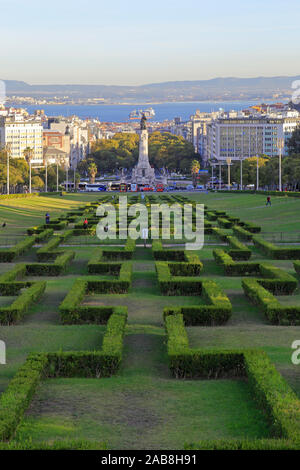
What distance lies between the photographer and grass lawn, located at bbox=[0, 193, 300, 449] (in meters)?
12.7

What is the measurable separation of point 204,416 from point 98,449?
10.9ft

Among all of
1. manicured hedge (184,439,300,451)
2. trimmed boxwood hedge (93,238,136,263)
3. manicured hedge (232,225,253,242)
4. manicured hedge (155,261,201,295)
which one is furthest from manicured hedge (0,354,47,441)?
manicured hedge (232,225,253,242)

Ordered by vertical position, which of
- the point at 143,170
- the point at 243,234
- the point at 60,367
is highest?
the point at 143,170

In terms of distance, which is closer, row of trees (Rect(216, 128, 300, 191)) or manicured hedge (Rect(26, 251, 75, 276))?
manicured hedge (Rect(26, 251, 75, 276))

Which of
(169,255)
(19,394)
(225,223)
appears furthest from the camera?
(225,223)

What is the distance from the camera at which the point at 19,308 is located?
2181 centimetres

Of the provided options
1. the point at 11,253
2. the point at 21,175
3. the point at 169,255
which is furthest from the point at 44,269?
the point at 21,175

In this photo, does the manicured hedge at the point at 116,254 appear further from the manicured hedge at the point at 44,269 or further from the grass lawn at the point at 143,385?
the grass lawn at the point at 143,385

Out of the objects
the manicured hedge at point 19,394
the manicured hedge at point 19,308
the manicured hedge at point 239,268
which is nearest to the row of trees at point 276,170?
the manicured hedge at point 239,268

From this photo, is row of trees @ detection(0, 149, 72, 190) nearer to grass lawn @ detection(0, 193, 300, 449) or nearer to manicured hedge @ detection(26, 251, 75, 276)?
manicured hedge @ detection(26, 251, 75, 276)

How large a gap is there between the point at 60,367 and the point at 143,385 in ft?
5.85

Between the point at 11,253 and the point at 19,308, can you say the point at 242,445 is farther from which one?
the point at 11,253

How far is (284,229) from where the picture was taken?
49.6 m

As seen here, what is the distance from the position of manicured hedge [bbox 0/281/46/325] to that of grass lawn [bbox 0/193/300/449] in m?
0.30
